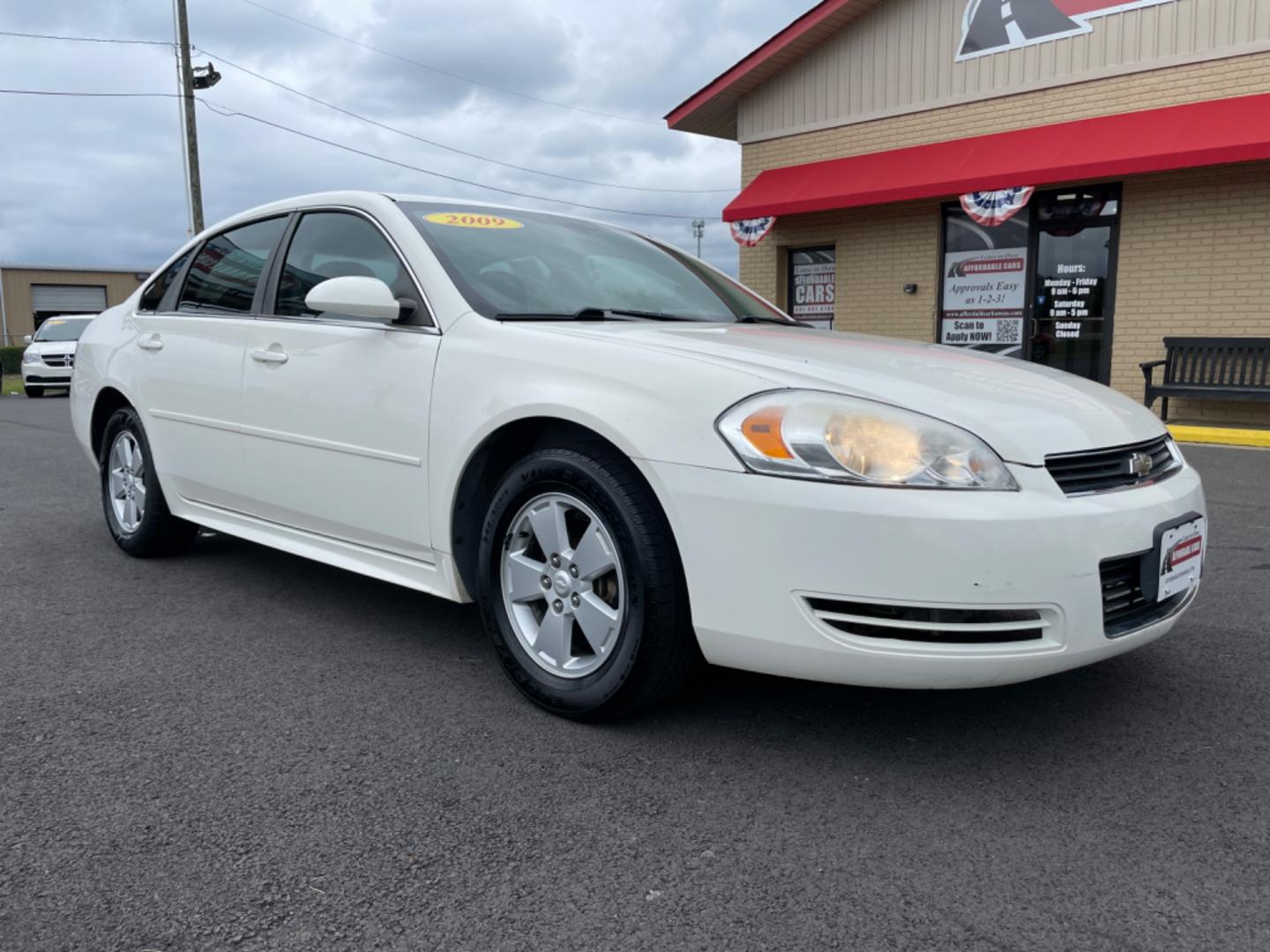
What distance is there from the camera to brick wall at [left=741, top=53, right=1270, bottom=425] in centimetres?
1016

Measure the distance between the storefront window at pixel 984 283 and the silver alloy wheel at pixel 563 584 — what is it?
10.1 meters

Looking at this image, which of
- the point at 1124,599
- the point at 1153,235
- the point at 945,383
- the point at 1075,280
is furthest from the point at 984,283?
the point at 1124,599

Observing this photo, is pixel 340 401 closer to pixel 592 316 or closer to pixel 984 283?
pixel 592 316

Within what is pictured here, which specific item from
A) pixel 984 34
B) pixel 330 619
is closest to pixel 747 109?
pixel 984 34

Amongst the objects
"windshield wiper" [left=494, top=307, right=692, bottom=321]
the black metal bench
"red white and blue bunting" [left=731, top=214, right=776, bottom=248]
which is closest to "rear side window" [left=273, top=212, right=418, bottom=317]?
"windshield wiper" [left=494, top=307, right=692, bottom=321]

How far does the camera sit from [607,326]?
3031 mm

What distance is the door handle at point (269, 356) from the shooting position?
3566mm

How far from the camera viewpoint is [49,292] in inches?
1861

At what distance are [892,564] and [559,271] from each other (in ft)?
5.60

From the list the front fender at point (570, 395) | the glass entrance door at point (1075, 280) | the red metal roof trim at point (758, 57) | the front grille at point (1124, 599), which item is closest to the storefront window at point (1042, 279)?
the glass entrance door at point (1075, 280)

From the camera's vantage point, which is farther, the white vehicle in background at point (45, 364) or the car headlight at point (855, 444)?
the white vehicle in background at point (45, 364)

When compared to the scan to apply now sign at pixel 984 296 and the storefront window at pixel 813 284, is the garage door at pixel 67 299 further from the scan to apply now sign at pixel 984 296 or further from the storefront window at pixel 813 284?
the scan to apply now sign at pixel 984 296

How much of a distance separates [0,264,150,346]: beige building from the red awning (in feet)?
131

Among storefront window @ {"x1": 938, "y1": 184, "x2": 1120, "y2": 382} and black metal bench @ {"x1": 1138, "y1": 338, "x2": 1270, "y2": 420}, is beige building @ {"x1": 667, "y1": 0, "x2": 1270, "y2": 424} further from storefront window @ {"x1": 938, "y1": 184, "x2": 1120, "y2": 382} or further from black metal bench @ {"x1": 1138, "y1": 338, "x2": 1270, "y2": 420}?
black metal bench @ {"x1": 1138, "y1": 338, "x2": 1270, "y2": 420}
